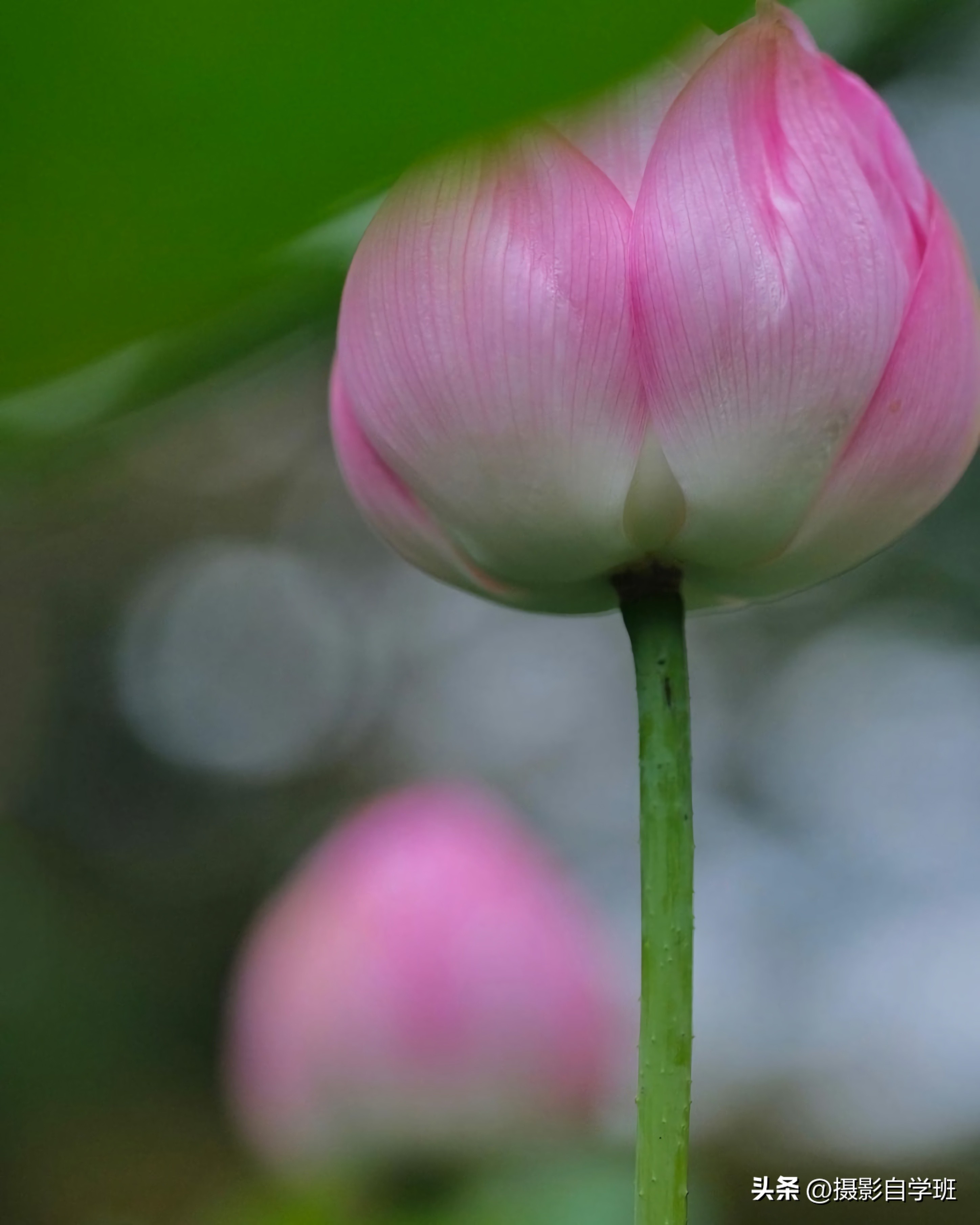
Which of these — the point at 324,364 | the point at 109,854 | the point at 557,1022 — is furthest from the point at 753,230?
the point at 109,854

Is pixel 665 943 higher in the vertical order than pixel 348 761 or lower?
lower

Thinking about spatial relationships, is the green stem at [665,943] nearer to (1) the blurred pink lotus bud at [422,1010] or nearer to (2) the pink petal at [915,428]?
(2) the pink petal at [915,428]

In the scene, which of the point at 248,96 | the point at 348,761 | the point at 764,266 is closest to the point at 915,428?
the point at 764,266

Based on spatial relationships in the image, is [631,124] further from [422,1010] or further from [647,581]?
[422,1010]

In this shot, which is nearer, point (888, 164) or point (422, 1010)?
point (888, 164)

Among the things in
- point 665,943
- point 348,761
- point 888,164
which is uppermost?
point 348,761
